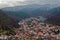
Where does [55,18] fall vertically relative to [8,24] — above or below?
below

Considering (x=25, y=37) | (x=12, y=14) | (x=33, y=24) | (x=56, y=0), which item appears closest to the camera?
(x=25, y=37)

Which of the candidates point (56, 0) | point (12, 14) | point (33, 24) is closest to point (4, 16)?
point (12, 14)

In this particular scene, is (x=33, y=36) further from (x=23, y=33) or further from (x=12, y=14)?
(x=12, y=14)

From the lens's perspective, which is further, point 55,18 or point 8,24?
point 55,18

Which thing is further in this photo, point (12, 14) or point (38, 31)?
point (12, 14)

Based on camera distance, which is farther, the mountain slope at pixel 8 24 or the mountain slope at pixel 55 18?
the mountain slope at pixel 55 18

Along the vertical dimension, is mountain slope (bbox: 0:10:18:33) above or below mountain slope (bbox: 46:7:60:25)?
above

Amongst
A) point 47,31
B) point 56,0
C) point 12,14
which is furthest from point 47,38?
point 12,14

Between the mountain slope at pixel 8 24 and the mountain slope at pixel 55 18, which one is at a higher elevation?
the mountain slope at pixel 8 24

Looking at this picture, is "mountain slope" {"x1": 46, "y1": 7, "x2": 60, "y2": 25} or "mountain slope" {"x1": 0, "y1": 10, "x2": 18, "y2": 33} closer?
"mountain slope" {"x1": 0, "y1": 10, "x2": 18, "y2": 33}

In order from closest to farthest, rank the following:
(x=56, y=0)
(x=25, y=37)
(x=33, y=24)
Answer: (x=25, y=37)
(x=33, y=24)
(x=56, y=0)
